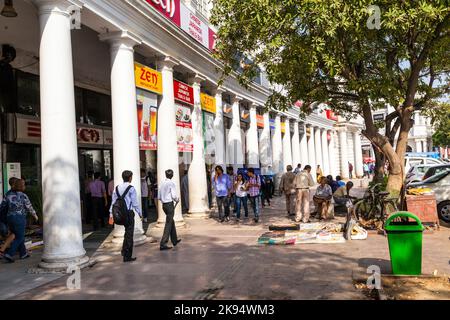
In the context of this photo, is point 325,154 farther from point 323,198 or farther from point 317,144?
point 323,198

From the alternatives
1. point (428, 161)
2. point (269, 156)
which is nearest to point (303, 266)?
point (269, 156)

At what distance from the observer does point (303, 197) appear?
12641mm

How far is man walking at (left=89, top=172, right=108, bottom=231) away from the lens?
41.9 ft

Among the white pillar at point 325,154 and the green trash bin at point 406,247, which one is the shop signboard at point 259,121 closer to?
the white pillar at point 325,154

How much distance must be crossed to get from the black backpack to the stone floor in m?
→ 0.82

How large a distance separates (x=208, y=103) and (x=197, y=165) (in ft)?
8.56

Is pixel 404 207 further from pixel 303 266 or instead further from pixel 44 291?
pixel 44 291

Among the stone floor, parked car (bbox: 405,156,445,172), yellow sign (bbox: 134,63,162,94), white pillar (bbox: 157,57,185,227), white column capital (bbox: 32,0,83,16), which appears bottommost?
the stone floor

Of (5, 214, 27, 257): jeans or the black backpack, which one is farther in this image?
(5, 214, 27, 257): jeans

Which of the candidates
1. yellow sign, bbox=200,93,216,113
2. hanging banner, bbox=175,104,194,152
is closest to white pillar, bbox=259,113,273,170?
yellow sign, bbox=200,93,216,113

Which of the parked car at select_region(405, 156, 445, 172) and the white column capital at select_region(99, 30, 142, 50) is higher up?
the white column capital at select_region(99, 30, 142, 50)

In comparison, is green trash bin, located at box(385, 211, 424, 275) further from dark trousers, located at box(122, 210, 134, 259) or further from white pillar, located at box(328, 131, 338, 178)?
white pillar, located at box(328, 131, 338, 178)

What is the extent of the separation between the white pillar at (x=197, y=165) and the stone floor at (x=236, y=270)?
5.20 m

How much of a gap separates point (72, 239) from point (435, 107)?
15501mm
